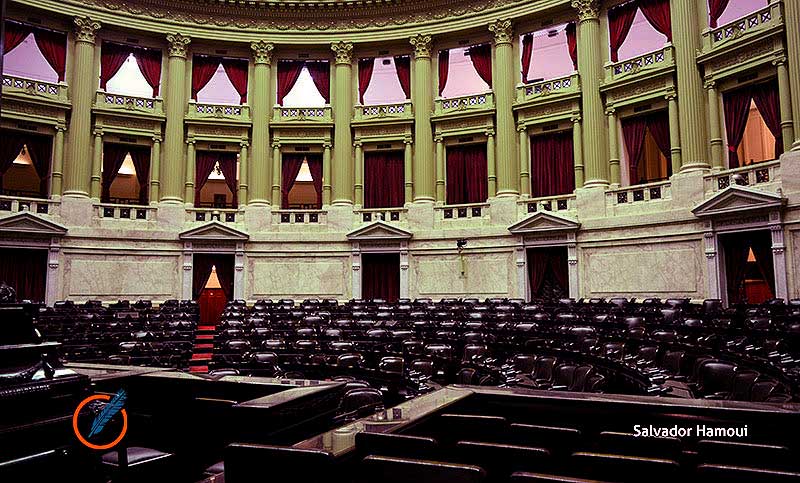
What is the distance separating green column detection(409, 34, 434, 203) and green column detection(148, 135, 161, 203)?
9282 mm

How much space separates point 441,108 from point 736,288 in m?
11.2

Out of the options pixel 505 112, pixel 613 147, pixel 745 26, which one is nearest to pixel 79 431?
pixel 613 147

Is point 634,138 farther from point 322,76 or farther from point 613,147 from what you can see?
point 322,76

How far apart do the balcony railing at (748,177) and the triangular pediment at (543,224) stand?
3.72 m

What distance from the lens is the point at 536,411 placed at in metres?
3.65

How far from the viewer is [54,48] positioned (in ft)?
62.5

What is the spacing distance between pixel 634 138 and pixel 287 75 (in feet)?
41.9

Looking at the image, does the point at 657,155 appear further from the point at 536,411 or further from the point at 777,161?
the point at 536,411

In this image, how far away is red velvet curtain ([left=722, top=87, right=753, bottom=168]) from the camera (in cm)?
1493

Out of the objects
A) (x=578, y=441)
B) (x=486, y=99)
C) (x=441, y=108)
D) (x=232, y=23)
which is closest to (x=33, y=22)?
(x=232, y=23)

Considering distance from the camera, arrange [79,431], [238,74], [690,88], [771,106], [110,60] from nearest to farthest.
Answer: [79,431]
[771,106]
[690,88]
[110,60]
[238,74]

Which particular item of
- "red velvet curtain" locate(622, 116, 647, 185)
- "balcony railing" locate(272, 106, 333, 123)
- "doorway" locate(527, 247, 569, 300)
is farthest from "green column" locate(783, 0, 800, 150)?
"balcony railing" locate(272, 106, 333, 123)

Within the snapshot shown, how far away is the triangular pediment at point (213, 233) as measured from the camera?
19.1 metres

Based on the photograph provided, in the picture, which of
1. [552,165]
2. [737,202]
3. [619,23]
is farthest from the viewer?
[552,165]
